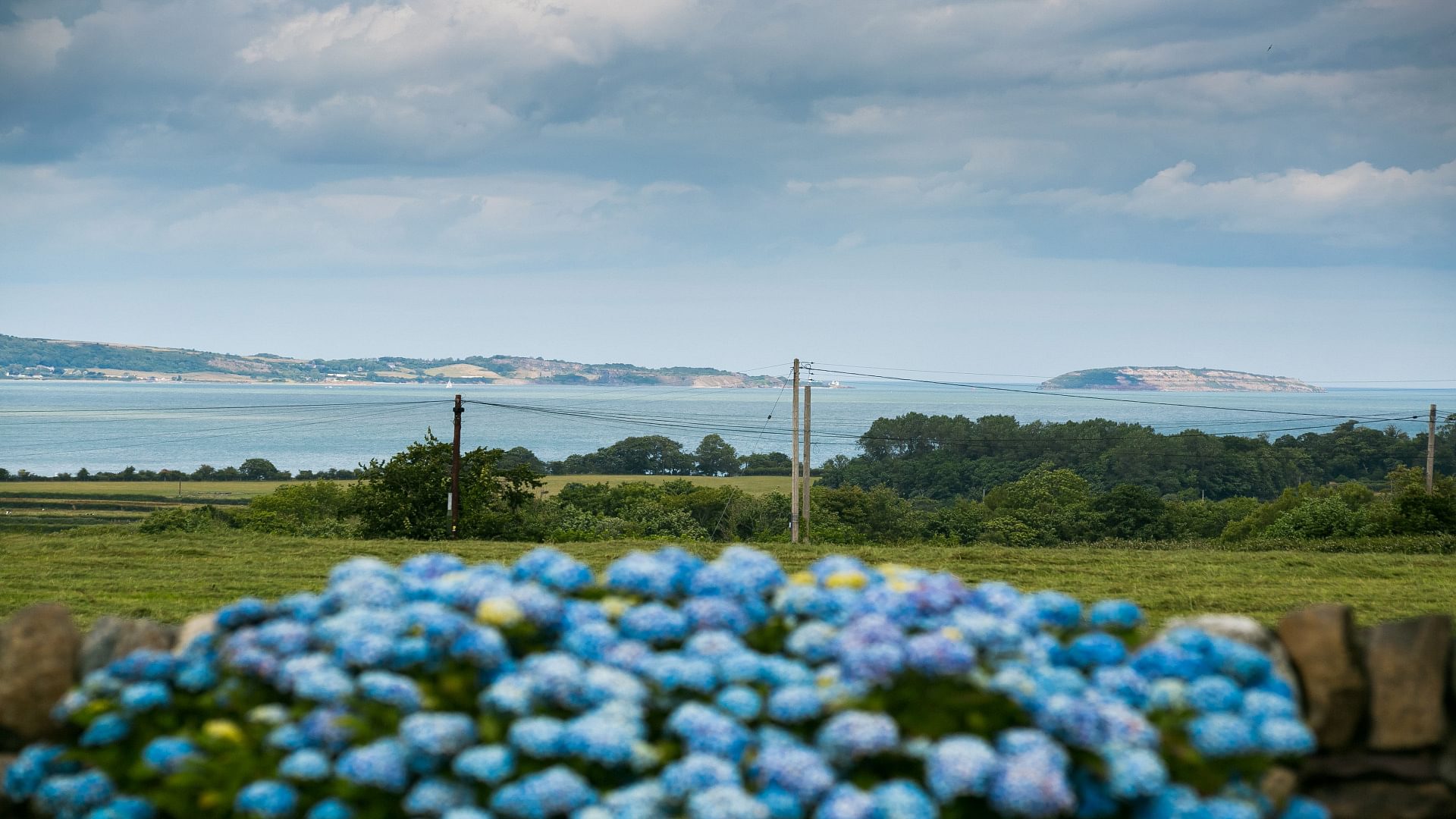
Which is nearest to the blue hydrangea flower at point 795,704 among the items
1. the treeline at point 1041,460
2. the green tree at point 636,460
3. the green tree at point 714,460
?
the treeline at point 1041,460

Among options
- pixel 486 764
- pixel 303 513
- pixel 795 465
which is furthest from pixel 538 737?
pixel 303 513

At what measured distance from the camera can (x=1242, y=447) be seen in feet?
172

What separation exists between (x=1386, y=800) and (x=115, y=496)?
146 ft

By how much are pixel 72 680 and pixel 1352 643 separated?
12.9ft

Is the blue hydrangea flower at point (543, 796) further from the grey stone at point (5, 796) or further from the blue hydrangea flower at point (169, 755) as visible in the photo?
the grey stone at point (5, 796)

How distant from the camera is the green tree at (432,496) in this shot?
79.0 feet

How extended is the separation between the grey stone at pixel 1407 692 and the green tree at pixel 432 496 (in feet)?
73.1

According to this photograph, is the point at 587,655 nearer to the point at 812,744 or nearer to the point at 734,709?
the point at 734,709

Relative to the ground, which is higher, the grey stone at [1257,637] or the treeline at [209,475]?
the grey stone at [1257,637]

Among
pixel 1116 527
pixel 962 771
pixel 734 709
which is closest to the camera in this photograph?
pixel 962 771

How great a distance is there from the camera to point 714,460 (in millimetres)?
60125

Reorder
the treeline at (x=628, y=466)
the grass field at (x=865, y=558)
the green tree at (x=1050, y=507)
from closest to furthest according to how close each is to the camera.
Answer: the grass field at (x=865, y=558)
the green tree at (x=1050, y=507)
the treeline at (x=628, y=466)

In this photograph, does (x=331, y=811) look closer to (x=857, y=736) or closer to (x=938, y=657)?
(x=857, y=736)

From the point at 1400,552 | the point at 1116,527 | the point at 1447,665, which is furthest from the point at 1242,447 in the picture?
the point at 1447,665
